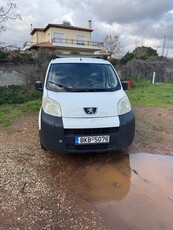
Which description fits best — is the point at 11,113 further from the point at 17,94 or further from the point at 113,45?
the point at 113,45

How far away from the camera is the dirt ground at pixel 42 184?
2568 millimetres

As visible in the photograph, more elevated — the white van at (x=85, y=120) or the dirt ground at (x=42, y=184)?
the white van at (x=85, y=120)

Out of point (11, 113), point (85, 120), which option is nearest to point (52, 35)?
point (11, 113)

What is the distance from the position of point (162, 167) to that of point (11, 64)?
11889 millimetres

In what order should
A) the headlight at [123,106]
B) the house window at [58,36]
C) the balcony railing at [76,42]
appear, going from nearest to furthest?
1. the headlight at [123,106]
2. the balcony railing at [76,42]
3. the house window at [58,36]

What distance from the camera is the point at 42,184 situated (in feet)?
10.9

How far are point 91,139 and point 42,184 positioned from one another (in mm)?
1064

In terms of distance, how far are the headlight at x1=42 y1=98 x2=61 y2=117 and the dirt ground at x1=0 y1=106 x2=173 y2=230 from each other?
0.98m

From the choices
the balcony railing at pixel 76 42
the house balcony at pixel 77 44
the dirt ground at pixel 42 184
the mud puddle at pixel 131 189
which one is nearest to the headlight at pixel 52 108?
the dirt ground at pixel 42 184

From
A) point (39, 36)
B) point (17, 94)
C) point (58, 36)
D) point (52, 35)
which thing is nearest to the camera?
point (17, 94)

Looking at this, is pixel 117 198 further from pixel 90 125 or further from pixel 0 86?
pixel 0 86

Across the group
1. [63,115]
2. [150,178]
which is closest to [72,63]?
[63,115]

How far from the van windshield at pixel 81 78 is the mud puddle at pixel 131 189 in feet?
4.97

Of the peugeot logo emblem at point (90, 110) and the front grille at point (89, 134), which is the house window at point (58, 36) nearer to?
the peugeot logo emblem at point (90, 110)
